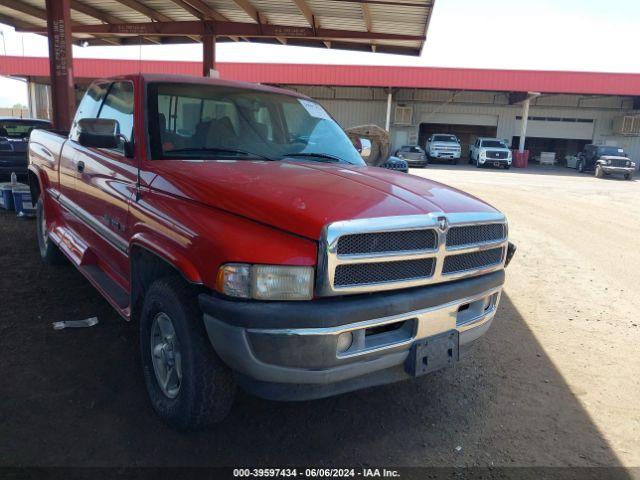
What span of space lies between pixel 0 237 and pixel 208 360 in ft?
18.9

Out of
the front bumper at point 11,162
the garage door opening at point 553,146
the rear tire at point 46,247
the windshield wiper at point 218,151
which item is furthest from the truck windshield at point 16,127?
the garage door opening at point 553,146

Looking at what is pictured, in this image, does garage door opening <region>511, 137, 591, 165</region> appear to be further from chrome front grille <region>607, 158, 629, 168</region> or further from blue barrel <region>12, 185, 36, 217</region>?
blue barrel <region>12, 185, 36, 217</region>

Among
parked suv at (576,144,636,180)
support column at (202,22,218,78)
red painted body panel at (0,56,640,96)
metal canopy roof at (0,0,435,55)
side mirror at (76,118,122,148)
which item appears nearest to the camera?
side mirror at (76,118,122,148)

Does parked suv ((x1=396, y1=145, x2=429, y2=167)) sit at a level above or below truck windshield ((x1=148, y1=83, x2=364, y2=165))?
below

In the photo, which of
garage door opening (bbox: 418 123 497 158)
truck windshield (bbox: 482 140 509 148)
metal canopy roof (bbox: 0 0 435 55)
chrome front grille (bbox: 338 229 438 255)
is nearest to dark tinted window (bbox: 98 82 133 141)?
chrome front grille (bbox: 338 229 438 255)

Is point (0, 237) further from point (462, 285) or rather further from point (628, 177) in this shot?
point (628, 177)

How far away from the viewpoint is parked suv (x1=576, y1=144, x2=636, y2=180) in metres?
Result: 25.1

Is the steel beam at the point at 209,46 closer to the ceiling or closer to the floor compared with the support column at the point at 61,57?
closer to the ceiling

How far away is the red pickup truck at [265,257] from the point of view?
2.19 metres

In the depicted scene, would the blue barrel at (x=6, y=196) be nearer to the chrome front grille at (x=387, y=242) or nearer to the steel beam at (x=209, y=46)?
the steel beam at (x=209, y=46)

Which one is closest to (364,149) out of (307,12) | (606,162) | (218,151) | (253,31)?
(218,151)

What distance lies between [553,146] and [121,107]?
141 ft

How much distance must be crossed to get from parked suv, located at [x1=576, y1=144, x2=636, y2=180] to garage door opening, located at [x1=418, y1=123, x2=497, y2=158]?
11.2m

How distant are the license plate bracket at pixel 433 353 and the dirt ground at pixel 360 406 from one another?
0.51 m
